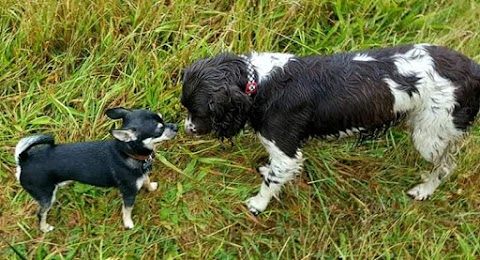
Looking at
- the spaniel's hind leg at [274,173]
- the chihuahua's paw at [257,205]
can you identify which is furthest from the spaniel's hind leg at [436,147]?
the chihuahua's paw at [257,205]

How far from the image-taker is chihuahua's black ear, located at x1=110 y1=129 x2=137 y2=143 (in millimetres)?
3738

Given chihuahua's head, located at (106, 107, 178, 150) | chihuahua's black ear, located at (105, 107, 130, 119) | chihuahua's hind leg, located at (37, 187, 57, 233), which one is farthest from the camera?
chihuahua's hind leg, located at (37, 187, 57, 233)

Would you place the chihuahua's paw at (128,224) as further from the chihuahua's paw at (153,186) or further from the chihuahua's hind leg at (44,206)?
the chihuahua's hind leg at (44,206)

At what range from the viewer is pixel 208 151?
15.5 ft

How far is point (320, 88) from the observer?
3906 millimetres

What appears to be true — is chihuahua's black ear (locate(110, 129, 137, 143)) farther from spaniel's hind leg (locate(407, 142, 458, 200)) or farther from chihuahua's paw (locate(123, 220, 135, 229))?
spaniel's hind leg (locate(407, 142, 458, 200))

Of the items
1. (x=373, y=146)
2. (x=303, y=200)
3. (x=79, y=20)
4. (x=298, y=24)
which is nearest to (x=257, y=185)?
(x=303, y=200)

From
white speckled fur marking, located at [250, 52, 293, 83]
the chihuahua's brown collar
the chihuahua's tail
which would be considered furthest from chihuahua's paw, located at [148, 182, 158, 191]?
white speckled fur marking, located at [250, 52, 293, 83]

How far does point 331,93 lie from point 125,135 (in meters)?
1.21

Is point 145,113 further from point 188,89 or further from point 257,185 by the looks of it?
point 257,185

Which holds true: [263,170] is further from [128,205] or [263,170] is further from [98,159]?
[98,159]

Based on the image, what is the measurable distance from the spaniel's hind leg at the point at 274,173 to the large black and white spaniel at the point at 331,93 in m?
0.05

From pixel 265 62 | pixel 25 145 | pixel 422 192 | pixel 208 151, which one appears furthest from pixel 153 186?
pixel 422 192

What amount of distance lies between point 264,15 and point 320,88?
1490 millimetres
